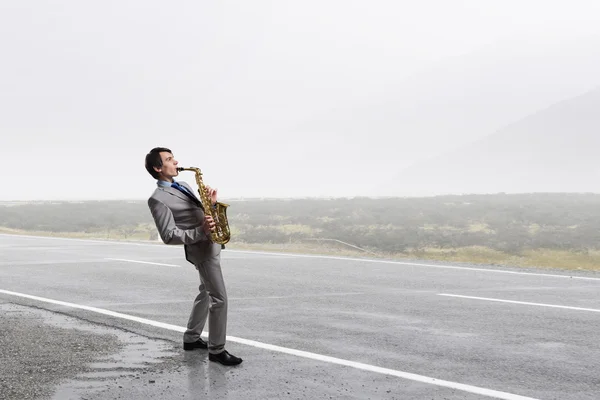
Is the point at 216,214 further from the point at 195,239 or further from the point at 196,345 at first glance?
the point at 196,345

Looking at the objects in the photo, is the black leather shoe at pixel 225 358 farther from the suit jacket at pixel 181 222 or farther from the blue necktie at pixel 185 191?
the blue necktie at pixel 185 191

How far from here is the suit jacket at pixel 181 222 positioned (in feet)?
21.4

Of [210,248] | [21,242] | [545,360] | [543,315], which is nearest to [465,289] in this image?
[543,315]

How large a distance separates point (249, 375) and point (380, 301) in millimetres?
4378

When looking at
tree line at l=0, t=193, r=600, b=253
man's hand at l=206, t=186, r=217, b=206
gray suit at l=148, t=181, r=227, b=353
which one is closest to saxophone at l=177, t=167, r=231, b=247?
man's hand at l=206, t=186, r=217, b=206

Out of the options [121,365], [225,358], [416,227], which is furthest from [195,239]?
[416,227]

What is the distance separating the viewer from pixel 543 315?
9.13m

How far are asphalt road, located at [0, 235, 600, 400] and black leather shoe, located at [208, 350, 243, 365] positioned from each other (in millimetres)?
90

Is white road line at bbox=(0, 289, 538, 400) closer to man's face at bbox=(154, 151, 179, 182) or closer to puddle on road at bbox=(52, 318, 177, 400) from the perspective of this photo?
puddle on road at bbox=(52, 318, 177, 400)

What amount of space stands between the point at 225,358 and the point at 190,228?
43.0 inches

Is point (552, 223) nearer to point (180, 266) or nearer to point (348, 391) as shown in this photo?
point (180, 266)

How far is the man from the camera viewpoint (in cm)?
656

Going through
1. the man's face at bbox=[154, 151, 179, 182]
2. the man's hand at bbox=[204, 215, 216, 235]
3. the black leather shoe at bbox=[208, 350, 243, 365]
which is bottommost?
the black leather shoe at bbox=[208, 350, 243, 365]

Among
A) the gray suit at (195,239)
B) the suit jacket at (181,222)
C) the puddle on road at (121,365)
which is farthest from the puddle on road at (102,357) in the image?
the suit jacket at (181,222)
